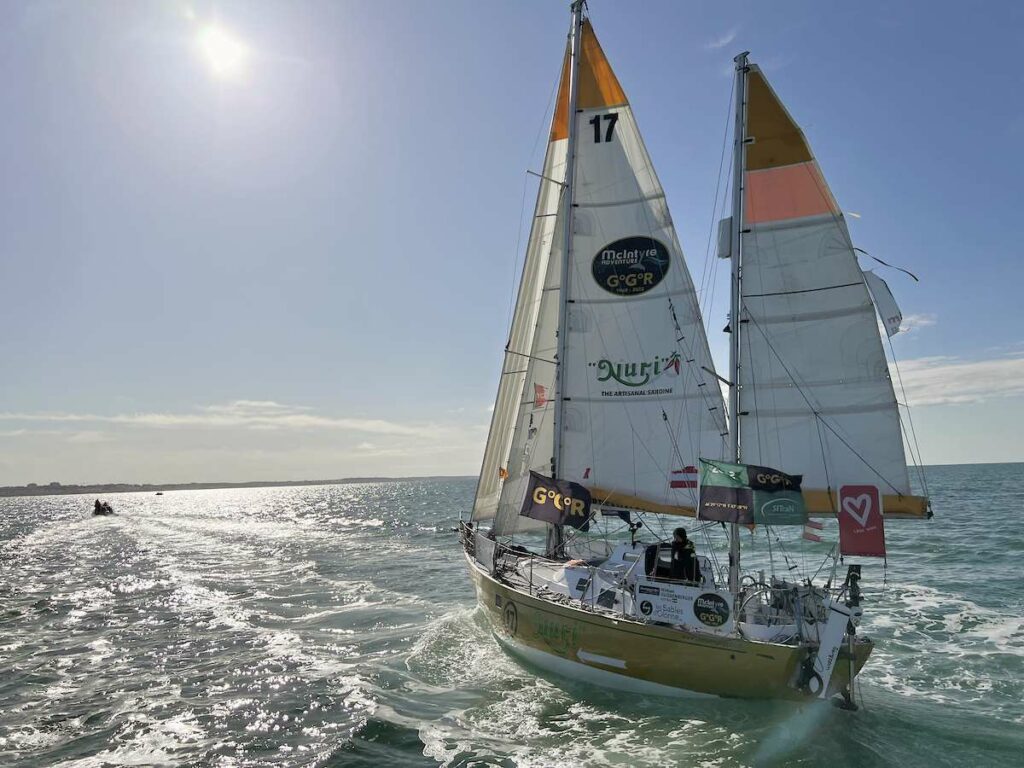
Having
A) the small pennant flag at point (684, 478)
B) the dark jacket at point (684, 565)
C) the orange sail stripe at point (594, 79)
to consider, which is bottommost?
the dark jacket at point (684, 565)

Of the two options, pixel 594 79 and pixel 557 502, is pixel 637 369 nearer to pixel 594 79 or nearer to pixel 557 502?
pixel 557 502

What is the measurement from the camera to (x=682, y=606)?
12156 mm

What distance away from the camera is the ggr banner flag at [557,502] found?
15.3 meters

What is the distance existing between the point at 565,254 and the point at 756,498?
878 cm

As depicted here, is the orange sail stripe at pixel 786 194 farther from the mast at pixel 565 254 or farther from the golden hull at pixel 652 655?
the golden hull at pixel 652 655

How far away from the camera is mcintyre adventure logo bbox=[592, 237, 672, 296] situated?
17156mm

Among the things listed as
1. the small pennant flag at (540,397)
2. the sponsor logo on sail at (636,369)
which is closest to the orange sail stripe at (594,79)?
the sponsor logo on sail at (636,369)

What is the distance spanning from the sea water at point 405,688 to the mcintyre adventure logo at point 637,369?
24.6ft

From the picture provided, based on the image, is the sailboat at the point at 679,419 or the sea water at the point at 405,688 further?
the sailboat at the point at 679,419

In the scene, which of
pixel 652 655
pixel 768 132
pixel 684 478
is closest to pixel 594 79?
pixel 768 132

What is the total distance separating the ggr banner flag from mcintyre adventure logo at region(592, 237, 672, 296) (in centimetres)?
549

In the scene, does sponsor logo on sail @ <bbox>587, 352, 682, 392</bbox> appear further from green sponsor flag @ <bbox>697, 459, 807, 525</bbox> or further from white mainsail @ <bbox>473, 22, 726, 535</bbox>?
green sponsor flag @ <bbox>697, 459, 807, 525</bbox>

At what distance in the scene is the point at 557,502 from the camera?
50.6 feet

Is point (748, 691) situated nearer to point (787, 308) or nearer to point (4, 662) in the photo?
point (787, 308)
